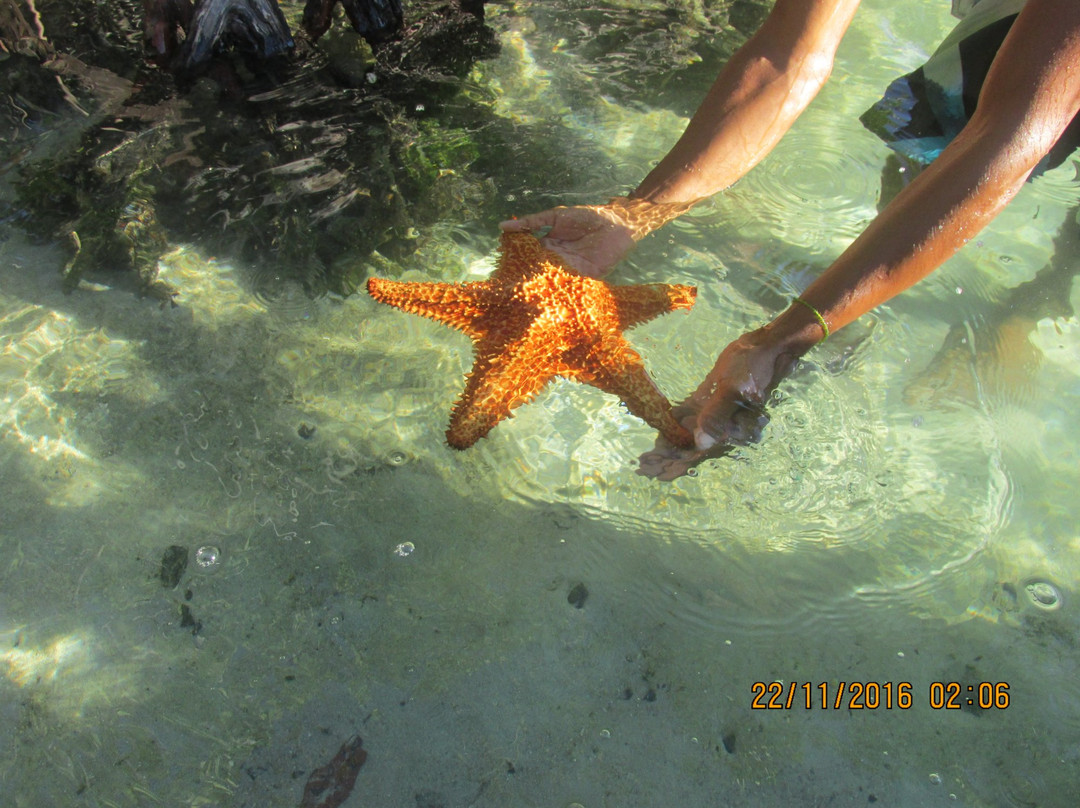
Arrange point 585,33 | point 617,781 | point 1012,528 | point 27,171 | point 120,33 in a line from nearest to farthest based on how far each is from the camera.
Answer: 1. point 617,781
2. point 1012,528
3. point 27,171
4. point 120,33
5. point 585,33

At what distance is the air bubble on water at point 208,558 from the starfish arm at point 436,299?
116 cm

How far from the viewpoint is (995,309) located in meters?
3.76

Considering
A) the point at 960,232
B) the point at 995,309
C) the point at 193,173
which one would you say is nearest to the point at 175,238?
the point at 193,173

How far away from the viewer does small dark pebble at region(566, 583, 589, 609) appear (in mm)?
2612

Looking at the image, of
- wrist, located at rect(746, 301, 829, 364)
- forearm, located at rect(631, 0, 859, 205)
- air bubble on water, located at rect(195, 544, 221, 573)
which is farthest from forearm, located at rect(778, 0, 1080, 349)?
air bubble on water, located at rect(195, 544, 221, 573)

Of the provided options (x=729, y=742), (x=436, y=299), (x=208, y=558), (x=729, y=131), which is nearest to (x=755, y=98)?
(x=729, y=131)

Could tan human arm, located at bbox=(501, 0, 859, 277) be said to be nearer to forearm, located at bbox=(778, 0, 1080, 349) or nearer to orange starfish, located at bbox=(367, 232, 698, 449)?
orange starfish, located at bbox=(367, 232, 698, 449)

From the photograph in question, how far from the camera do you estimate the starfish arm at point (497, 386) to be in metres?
2.38

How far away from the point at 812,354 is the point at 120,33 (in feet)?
15.8

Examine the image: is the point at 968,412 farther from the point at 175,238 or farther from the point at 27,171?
the point at 27,171

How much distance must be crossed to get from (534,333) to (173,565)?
1631 millimetres

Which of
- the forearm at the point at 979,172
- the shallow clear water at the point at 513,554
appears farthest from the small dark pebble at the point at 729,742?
the forearm at the point at 979,172

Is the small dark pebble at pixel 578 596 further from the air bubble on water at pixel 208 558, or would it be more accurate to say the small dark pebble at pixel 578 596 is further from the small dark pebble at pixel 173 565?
the small dark pebble at pixel 173 565

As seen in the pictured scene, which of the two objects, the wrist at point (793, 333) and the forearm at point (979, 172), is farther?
the wrist at point (793, 333)
